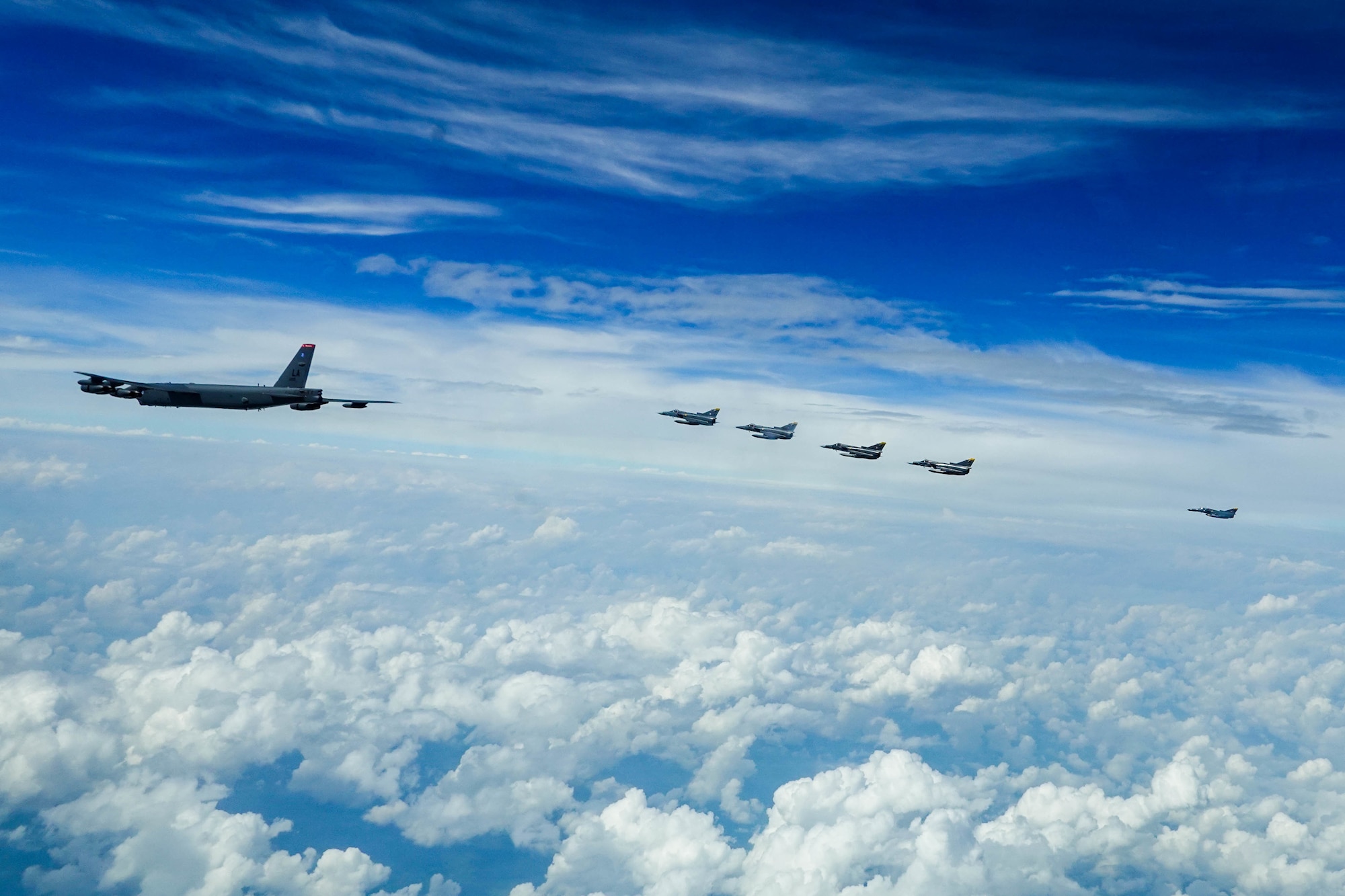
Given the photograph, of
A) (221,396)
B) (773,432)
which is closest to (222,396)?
(221,396)

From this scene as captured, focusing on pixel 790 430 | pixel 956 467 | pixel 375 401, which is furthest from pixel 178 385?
pixel 956 467

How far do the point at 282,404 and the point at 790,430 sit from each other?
52715 mm

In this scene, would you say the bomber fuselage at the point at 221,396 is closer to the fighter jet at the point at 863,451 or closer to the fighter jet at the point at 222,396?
the fighter jet at the point at 222,396

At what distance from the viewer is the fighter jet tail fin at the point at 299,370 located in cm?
5928

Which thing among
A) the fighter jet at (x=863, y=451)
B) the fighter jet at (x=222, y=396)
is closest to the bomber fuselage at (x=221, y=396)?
the fighter jet at (x=222, y=396)

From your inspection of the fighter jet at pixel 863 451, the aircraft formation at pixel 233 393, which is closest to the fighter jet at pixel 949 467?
the fighter jet at pixel 863 451

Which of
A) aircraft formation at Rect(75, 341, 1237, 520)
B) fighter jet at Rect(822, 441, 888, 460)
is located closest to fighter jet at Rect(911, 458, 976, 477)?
fighter jet at Rect(822, 441, 888, 460)

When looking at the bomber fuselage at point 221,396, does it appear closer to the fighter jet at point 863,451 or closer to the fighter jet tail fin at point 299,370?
the fighter jet tail fin at point 299,370

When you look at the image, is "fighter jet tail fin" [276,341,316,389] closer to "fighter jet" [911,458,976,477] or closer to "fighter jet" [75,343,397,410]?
"fighter jet" [75,343,397,410]

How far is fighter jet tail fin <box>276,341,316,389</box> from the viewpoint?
59281mm

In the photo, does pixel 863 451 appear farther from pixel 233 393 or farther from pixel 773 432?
pixel 233 393

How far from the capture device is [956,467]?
8506cm

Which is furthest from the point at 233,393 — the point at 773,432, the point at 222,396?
the point at 773,432

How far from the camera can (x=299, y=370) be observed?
2341 inches
